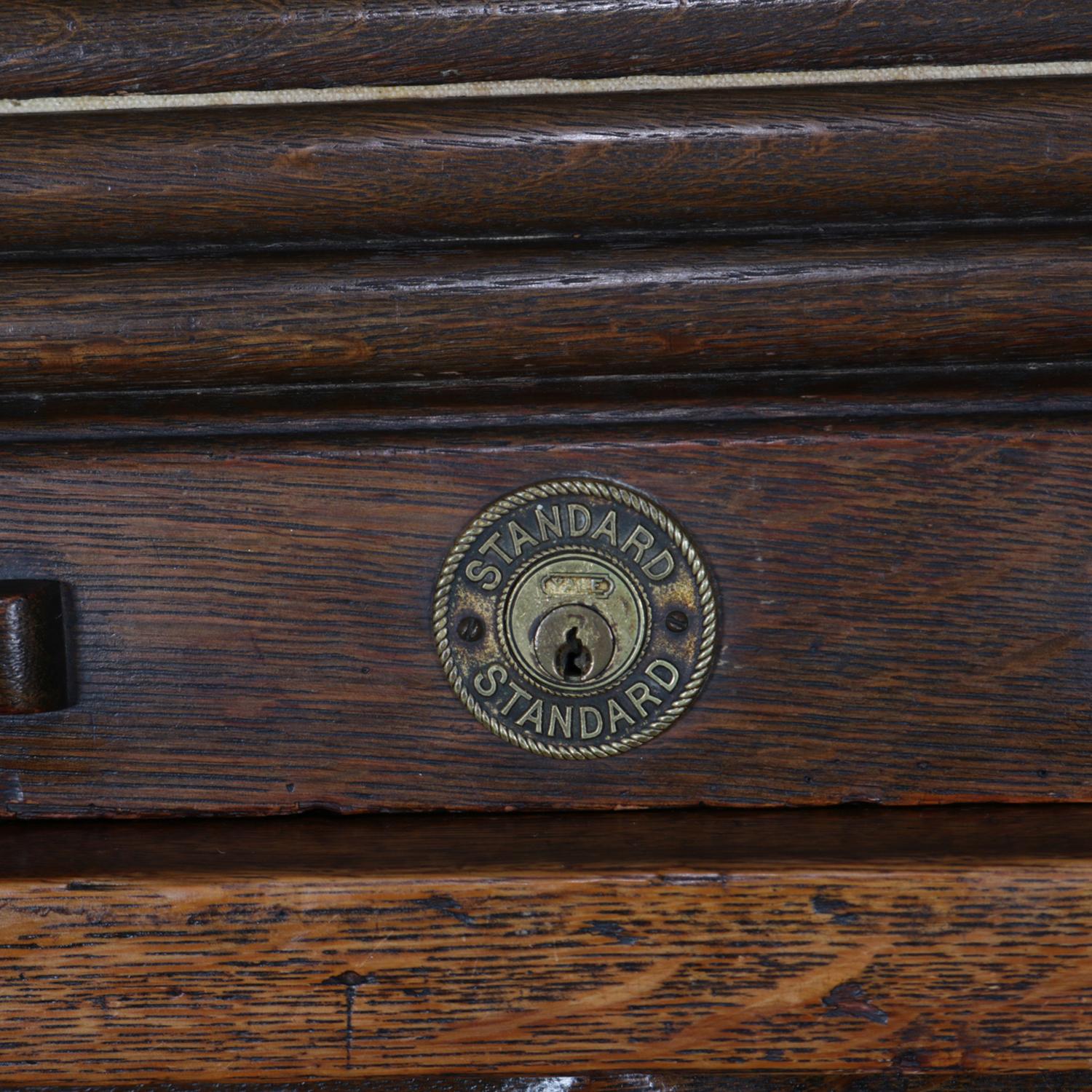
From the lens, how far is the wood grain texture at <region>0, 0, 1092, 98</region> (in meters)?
0.81

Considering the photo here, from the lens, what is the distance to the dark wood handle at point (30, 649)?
804 millimetres

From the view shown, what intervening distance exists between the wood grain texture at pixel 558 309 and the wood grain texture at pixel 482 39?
0.13 meters

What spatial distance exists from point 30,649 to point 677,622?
0.46 meters

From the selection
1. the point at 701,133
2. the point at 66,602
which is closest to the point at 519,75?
the point at 701,133

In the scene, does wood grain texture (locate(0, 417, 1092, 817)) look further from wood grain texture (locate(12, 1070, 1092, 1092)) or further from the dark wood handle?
wood grain texture (locate(12, 1070, 1092, 1092))

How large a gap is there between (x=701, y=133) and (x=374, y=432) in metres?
0.32

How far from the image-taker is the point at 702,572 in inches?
33.1

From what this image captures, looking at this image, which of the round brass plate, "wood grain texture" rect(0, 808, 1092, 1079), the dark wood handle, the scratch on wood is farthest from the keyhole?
the dark wood handle

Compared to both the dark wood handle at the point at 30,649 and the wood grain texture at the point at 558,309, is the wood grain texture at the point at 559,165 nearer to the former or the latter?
the wood grain texture at the point at 558,309

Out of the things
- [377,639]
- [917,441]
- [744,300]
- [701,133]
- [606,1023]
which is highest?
Answer: [701,133]

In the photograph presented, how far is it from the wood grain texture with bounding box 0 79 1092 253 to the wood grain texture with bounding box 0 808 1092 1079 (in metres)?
0.45

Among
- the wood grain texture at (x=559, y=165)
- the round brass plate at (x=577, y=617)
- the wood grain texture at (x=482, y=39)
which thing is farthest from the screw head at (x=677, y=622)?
the wood grain texture at (x=482, y=39)

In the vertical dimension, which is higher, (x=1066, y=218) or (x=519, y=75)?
(x=519, y=75)

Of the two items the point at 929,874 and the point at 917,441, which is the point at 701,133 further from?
the point at 929,874
